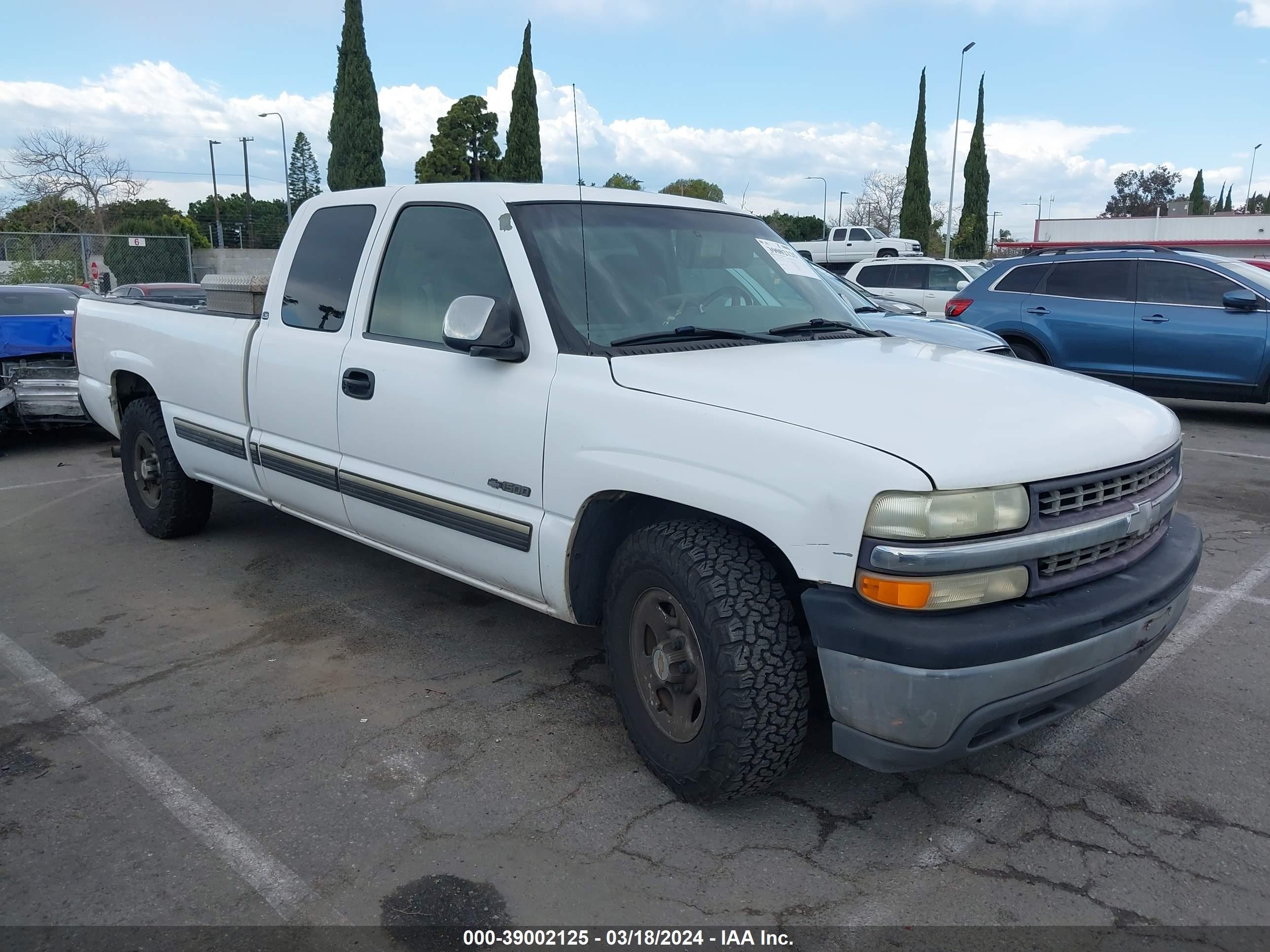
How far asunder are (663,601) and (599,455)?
489mm

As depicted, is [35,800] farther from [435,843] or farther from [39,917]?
[435,843]

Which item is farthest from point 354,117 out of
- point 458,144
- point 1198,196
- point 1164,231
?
point 1198,196

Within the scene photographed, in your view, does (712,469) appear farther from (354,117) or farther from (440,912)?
(354,117)

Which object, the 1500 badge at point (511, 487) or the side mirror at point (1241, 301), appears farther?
the side mirror at point (1241, 301)

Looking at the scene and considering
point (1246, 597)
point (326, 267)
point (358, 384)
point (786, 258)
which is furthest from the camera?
point (1246, 597)

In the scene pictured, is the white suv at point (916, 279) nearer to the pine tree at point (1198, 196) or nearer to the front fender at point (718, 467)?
the front fender at point (718, 467)

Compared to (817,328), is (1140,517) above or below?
below

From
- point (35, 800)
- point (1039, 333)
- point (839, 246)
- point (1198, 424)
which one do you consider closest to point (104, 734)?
point (35, 800)

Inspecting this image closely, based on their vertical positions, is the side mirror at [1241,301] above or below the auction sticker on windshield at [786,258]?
below

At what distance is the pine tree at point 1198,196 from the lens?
293ft

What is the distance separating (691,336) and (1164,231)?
63.5 m

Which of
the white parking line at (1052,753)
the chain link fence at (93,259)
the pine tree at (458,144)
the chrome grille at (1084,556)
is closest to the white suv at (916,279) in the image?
the white parking line at (1052,753)

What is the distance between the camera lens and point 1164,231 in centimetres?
5741

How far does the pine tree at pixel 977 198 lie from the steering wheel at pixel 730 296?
5110 centimetres
